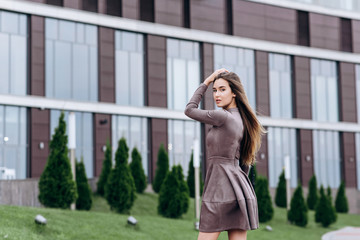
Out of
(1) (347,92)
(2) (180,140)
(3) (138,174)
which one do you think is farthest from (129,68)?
(1) (347,92)

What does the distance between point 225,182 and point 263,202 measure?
23025mm

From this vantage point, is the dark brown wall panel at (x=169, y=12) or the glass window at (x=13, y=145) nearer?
the glass window at (x=13, y=145)

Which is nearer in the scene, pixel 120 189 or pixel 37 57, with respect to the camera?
pixel 120 189

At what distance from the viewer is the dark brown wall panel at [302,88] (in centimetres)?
4072

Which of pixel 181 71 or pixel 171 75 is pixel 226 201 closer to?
pixel 171 75

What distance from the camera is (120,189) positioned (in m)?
22.7

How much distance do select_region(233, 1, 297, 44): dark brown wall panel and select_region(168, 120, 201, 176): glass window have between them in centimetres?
587

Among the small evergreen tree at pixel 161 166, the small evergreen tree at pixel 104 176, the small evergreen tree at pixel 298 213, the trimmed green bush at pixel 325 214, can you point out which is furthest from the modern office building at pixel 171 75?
the trimmed green bush at pixel 325 214

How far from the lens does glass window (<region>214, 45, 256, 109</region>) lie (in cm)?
3809

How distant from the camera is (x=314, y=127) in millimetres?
41031

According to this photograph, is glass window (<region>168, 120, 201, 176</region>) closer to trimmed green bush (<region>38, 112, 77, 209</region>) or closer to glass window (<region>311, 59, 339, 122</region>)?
glass window (<region>311, 59, 339, 122</region>)

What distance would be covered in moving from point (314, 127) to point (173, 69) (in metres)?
9.68

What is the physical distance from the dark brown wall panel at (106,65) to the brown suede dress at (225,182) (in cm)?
2920

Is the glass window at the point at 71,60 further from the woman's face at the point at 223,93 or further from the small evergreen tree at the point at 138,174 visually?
the woman's face at the point at 223,93
